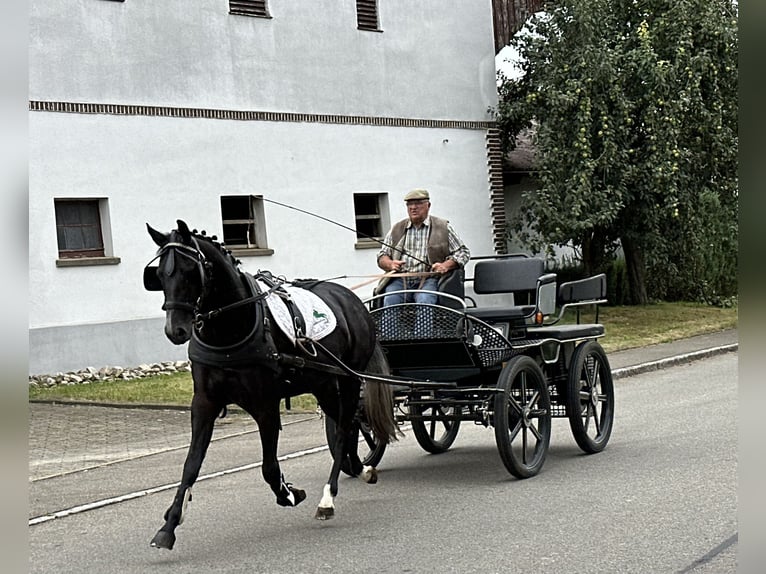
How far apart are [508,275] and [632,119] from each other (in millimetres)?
15030

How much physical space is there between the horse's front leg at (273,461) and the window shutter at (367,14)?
1618cm

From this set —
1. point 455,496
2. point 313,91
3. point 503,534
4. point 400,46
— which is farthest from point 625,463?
point 400,46

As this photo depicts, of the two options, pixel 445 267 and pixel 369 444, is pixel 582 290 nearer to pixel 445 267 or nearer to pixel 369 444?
pixel 445 267

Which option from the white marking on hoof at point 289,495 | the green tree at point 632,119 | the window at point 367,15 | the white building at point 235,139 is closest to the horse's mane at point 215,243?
the white marking on hoof at point 289,495

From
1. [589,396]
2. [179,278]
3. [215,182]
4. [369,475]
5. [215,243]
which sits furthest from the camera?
[215,182]

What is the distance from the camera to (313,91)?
20.8m

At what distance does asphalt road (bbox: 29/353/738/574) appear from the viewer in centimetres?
590

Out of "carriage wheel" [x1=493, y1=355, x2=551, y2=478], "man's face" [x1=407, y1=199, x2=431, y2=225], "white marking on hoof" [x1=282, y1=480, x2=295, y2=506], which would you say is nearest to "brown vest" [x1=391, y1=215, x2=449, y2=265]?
A: "man's face" [x1=407, y1=199, x2=431, y2=225]

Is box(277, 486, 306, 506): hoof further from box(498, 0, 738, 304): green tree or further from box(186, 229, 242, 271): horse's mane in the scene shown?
box(498, 0, 738, 304): green tree

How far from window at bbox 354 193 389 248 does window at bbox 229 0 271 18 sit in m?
4.09

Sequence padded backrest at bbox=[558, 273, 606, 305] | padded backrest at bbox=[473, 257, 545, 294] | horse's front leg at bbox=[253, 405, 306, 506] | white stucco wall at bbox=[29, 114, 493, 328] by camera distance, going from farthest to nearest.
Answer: white stucco wall at bbox=[29, 114, 493, 328], padded backrest at bbox=[558, 273, 606, 305], padded backrest at bbox=[473, 257, 545, 294], horse's front leg at bbox=[253, 405, 306, 506]

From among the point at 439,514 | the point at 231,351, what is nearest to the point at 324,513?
the point at 439,514

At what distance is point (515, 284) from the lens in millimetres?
9141
